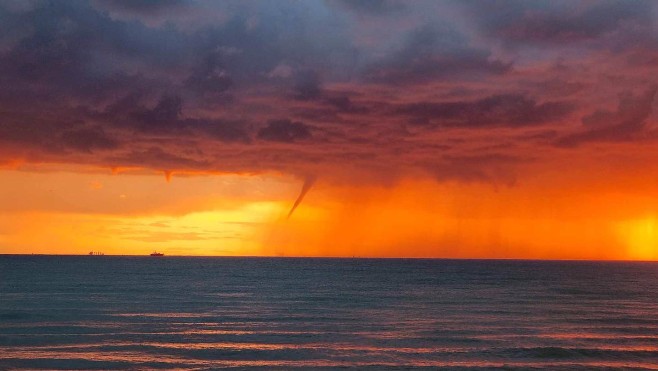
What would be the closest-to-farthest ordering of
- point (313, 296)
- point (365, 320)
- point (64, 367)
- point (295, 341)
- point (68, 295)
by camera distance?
point (64, 367) → point (295, 341) → point (365, 320) → point (68, 295) → point (313, 296)

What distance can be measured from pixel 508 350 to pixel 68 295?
214 ft

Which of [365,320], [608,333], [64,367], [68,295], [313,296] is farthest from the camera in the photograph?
[313,296]

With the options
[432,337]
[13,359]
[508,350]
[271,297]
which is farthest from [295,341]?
[271,297]

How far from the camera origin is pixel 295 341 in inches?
1896

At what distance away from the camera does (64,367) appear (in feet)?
125

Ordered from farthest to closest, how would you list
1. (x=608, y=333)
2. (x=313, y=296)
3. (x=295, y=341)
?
(x=313, y=296) → (x=608, y=333) → (x=295, y=341)

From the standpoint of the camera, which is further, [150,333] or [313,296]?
[313,296]

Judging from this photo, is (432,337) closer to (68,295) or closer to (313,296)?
(313,296)

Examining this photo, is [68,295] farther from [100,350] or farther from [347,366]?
[347,366]

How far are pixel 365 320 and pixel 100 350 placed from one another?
86.8 feet

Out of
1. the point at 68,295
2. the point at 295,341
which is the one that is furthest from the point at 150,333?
the point at 68,295

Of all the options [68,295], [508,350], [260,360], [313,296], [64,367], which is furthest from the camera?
[313,296]

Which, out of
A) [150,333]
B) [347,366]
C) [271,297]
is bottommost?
[347,366]

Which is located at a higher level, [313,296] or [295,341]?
[313,296]
